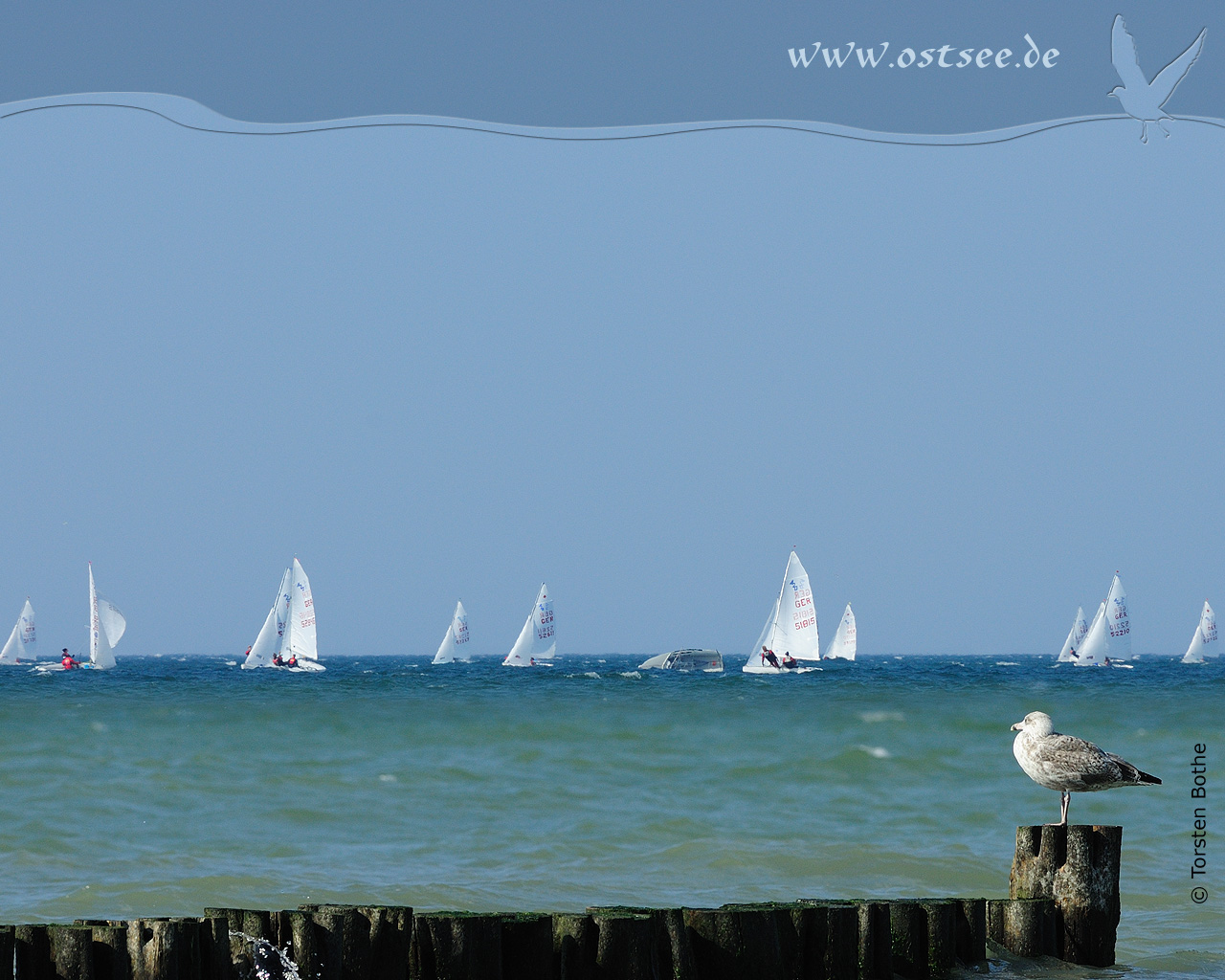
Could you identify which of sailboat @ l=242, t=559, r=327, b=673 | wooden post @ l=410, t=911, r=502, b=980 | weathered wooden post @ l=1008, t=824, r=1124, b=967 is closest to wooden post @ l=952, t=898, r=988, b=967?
weathered wooden post @ l=1008, t=824, r=1124, b=967

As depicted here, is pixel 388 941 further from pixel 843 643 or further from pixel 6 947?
pixel 843 643

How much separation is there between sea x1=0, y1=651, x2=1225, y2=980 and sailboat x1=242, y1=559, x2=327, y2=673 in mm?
40919

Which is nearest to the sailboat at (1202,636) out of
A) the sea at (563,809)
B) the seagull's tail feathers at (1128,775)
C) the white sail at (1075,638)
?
the white sail at (1075,638)

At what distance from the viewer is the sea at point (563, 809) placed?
36.8 ft

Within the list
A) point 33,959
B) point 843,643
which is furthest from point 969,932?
point 843,643

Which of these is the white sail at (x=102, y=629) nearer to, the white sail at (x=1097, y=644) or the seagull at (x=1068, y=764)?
the white sail at (x=1097, y=644)

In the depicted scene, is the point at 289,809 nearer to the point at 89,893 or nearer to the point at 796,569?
the point at 89,893

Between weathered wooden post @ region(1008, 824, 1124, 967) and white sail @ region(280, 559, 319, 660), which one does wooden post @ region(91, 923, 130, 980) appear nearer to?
weathered wooden post @ region(1008, 824, 1124, 967)

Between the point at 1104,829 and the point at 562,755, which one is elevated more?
the point at 1104,829

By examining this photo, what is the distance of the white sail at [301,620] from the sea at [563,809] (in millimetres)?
40729

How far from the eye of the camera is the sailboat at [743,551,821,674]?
187 ft

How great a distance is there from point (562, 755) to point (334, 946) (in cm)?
1501

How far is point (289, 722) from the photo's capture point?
79.8 ft

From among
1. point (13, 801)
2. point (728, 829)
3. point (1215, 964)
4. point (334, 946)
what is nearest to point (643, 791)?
point (728, 829)
